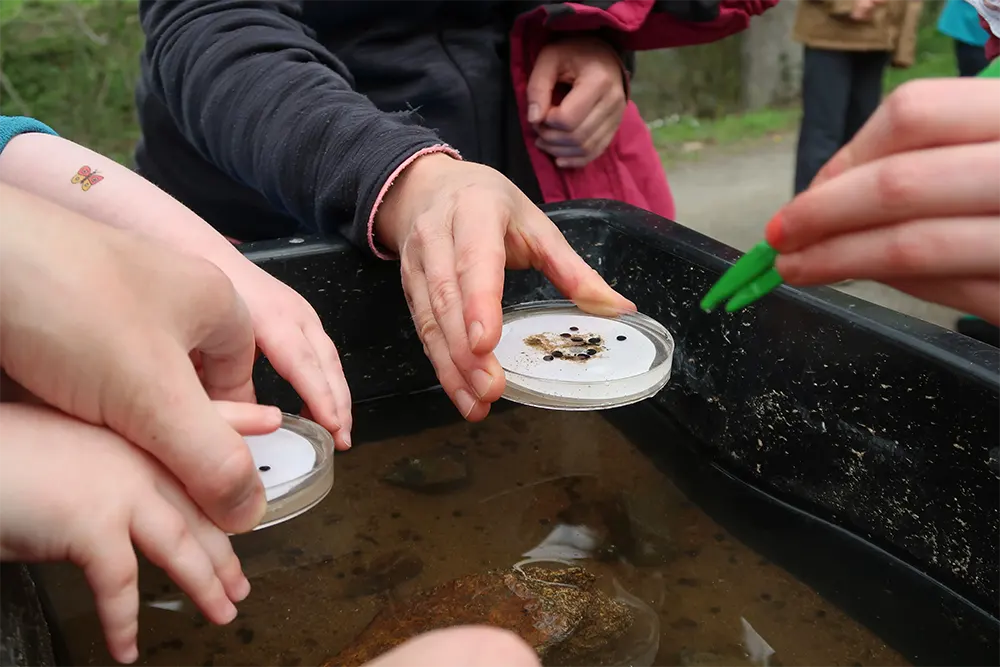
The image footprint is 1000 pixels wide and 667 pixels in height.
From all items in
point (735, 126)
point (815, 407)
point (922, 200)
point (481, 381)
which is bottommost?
point (735, 126)

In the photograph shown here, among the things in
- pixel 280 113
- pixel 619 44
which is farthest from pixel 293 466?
pixel 619 44

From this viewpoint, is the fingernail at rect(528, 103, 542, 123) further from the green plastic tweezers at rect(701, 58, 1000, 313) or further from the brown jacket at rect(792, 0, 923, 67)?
the brown jacket at rect(792, 0, 923, 67)

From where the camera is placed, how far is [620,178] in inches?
53.5

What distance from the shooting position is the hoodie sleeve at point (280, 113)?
0.96 m

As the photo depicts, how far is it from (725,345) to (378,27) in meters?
0.65

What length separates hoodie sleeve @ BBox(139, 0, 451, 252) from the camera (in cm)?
96

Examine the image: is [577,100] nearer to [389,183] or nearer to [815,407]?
[389,183]

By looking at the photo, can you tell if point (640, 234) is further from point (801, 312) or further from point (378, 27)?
point (378, 27)

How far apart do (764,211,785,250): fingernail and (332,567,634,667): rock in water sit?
341 millimetres

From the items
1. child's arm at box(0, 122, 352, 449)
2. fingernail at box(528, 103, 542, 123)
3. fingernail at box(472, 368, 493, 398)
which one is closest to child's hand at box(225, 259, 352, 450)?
child's arm at box(0, 122, 352, 449)

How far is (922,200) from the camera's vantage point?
18.8 inches

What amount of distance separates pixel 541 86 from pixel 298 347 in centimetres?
61

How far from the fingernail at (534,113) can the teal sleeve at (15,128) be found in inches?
23.5

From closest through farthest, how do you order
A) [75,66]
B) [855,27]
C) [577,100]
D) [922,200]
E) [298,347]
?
[922,200] < [298,347] < [577,100] < [855,27] < [75,66]
